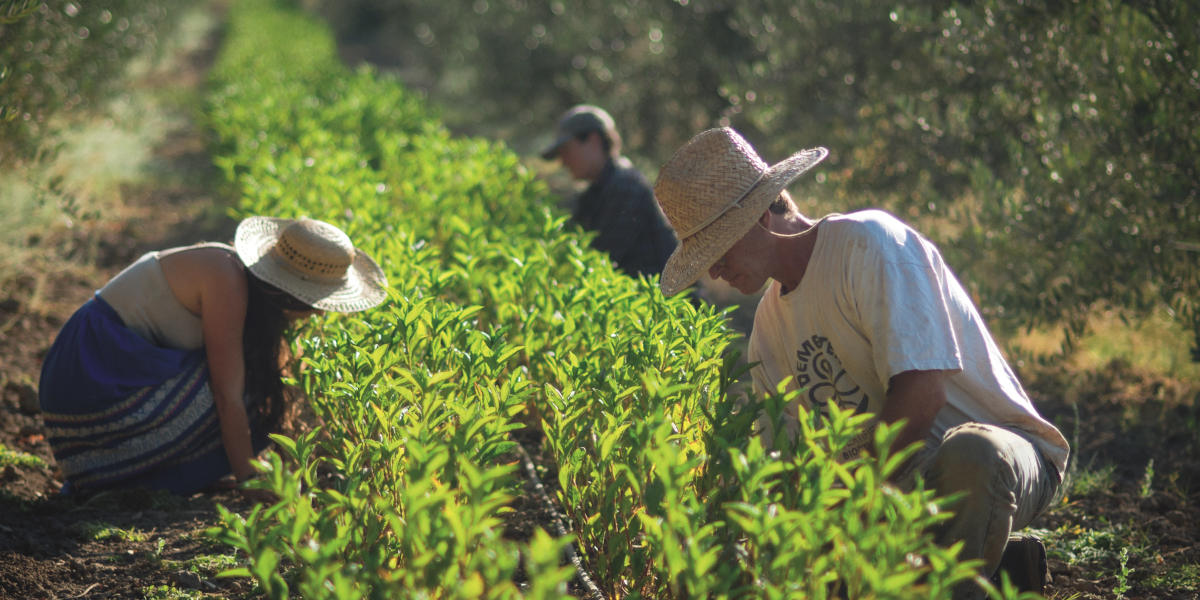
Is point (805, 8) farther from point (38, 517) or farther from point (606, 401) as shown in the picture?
point (38, 517)

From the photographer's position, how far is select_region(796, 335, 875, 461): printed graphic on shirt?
116 inches

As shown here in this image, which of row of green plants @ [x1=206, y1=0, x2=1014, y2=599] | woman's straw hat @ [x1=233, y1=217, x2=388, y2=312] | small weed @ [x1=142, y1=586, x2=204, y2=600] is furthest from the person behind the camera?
woman's straw hat @ [x1=233, y1=217, x2=388, y2=312]

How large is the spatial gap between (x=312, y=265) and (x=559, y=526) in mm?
1322

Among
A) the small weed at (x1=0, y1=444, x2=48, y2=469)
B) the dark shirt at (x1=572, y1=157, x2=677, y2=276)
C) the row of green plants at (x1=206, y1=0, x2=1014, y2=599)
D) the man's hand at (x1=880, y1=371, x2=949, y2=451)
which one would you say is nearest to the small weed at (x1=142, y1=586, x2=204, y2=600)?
the row of green plants at (x1=206, y1=0, x2=1014, y2=599)

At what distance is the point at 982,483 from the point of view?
256 centimetres

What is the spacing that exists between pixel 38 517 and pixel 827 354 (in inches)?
117

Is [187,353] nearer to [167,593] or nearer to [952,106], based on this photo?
[167,593]

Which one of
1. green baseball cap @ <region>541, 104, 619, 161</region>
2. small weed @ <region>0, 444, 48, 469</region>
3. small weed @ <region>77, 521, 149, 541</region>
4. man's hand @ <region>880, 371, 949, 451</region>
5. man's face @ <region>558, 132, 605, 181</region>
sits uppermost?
green baseball cap @ <region>541, 104, 619, 161</region>

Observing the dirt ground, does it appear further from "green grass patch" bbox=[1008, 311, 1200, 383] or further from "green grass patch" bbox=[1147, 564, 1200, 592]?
"green grass patch" bbox=[1008, 311, 1200, 383]

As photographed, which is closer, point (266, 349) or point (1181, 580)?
point (1181, 580)

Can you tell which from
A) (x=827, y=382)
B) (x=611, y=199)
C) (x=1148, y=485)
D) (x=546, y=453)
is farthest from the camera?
(x=611, y=199)

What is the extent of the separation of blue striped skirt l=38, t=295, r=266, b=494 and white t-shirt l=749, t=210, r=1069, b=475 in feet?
7.29

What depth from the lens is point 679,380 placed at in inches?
125

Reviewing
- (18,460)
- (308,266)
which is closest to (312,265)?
(308,266)
